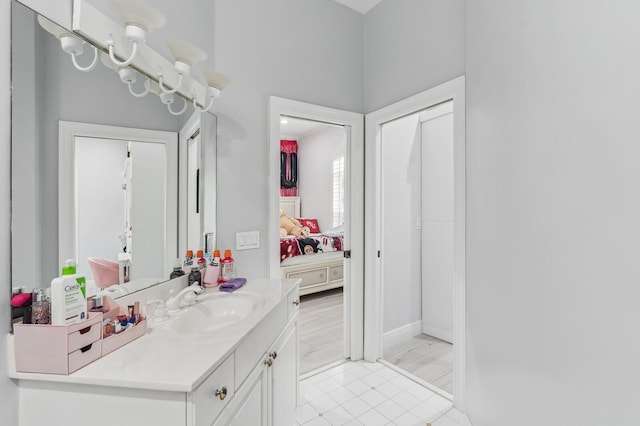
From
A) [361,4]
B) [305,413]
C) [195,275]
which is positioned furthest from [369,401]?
[361,4]

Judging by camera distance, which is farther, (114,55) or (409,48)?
(409,48)

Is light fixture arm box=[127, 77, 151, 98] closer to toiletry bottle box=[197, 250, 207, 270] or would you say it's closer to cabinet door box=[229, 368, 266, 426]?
toiletry bottle box=[197, 250, 207, 270]

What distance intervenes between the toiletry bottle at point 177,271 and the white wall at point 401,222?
5.21 ft

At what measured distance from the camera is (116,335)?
38.2 inches

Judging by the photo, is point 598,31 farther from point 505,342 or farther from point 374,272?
point 374,272

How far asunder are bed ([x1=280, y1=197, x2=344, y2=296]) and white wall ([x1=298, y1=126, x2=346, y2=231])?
1.38m

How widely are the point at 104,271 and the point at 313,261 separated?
9.64ft

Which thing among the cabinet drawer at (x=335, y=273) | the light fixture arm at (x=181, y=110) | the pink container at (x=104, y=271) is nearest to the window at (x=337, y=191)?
the cabinet drawer at (x=335, y=273)

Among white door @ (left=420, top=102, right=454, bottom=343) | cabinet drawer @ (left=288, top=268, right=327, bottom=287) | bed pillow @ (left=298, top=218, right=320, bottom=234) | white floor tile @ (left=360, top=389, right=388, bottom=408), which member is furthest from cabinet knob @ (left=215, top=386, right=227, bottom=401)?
bed pillow @ (left=298, top=218, right=320, bottom=234)

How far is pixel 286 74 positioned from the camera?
2.16 metres

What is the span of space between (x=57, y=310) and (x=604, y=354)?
4.79 ft

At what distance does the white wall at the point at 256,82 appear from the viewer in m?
1.93

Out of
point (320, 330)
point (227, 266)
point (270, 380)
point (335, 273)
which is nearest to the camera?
point (270, 380)

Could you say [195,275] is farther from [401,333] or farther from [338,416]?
[401,333]
